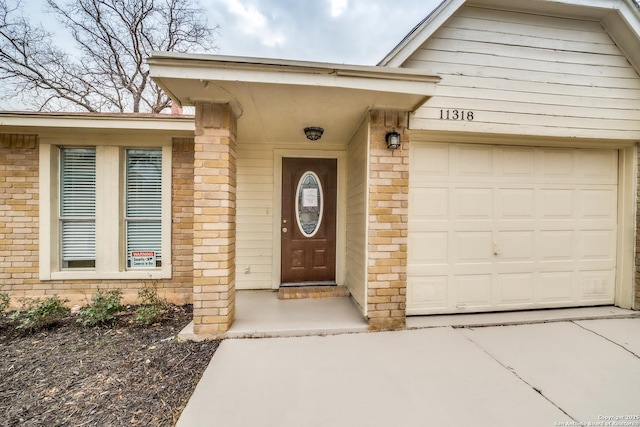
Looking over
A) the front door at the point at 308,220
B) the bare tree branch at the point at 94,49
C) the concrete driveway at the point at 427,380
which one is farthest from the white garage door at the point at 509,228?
the bare tree branch at the point at 94,49

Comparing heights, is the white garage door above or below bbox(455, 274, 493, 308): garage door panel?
above

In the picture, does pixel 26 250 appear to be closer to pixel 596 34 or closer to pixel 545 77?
pixel 545 77

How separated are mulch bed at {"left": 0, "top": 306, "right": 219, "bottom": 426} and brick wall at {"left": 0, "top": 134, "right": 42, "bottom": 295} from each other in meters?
0.85

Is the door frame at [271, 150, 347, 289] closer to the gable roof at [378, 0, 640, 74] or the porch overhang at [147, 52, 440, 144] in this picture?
the porch overhang at [147, 52, 440, 144]

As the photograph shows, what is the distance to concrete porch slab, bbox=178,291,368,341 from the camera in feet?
8.96

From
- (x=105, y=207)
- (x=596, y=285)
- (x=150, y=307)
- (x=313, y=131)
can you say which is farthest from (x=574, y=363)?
(x=105, y=207)

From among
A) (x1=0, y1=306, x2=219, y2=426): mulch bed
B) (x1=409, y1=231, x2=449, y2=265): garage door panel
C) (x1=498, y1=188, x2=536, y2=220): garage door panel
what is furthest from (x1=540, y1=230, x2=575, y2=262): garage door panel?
(x1=0, y1=306, x2=219, y2=426): mulch bed

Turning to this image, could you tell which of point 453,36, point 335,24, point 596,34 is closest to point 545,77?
point 596,34

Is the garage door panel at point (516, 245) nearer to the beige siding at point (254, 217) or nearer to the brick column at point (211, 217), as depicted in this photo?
the beige siding at point (254, 217)

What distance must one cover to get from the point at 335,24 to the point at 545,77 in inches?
327

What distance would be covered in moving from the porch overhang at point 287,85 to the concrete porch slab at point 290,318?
228cm

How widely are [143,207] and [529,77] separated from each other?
5.27m

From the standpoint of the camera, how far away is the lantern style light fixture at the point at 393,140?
2803 millimetres

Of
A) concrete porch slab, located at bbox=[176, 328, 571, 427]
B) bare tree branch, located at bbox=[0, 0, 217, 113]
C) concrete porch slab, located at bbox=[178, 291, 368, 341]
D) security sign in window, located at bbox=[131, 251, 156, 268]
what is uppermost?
bare tree branch, located at bbox=[0, 0, 217, 113]
